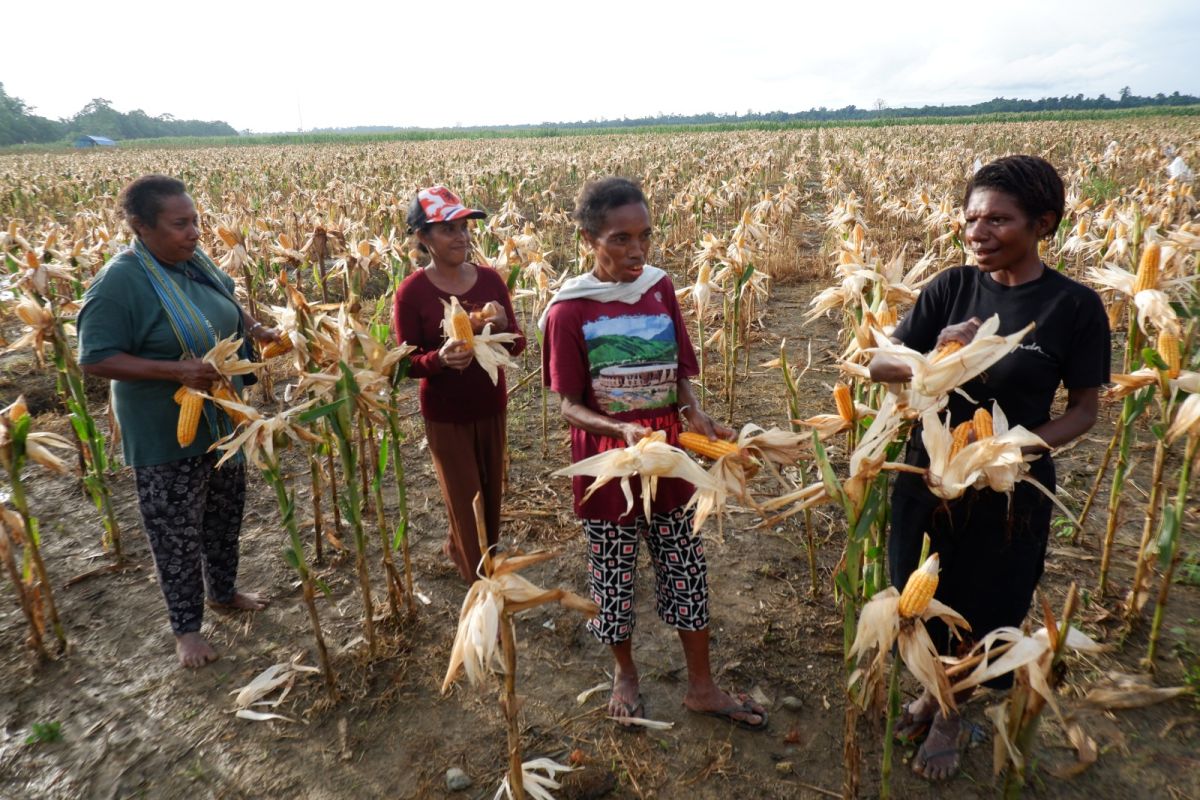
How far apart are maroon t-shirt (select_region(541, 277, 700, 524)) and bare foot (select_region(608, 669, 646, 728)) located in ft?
2.45

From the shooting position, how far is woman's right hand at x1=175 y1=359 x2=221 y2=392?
250cm

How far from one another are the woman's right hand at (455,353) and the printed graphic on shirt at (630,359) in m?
0.56

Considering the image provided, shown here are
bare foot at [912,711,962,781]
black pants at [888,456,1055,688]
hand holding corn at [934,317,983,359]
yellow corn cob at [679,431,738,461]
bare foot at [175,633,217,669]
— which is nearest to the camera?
hand holding corn at [934,317,983,359]

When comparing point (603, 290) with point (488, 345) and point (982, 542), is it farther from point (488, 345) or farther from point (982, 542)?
point (982, 542)

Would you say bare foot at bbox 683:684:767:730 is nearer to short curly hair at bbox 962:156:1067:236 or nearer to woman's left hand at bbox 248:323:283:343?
short curly hair at bbox 962:156:1067:236

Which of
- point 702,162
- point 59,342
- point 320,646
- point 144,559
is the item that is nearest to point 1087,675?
point 320,646

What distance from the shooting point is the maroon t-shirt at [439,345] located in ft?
9.44

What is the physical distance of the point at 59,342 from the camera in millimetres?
3492

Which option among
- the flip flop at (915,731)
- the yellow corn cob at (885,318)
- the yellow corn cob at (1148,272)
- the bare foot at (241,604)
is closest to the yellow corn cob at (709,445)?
the yellow corn cob at (885,318)

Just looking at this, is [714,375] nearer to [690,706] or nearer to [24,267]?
[690,706]

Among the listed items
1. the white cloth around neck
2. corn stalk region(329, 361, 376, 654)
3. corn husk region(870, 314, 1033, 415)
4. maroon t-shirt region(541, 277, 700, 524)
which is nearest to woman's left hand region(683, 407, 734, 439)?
maroon t-shirt region(541, 277, 700, 524)

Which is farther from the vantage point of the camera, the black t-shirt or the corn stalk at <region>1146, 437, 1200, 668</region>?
the corn stalk at <region>1146, 437, 1200, 668</region>

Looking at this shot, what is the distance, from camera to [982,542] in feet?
6.81

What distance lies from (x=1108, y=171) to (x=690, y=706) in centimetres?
1815
